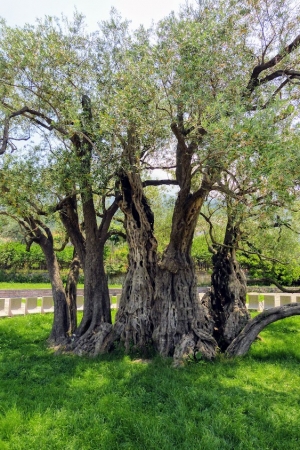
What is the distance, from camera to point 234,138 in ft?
19.7

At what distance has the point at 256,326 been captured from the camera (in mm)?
8508

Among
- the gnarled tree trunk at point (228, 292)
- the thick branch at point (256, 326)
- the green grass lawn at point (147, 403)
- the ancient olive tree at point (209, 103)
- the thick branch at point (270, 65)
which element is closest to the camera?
the green grass lawn at point (147, 403)

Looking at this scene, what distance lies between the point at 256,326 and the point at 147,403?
367cm

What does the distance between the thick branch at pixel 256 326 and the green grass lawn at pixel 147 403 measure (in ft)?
1.06

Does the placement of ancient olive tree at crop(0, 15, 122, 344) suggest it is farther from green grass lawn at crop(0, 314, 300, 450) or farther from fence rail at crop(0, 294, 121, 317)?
fence rail at crop(0, 294, 121, 317)

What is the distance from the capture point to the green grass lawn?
A: 15.7 ft

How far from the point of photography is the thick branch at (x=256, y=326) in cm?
830

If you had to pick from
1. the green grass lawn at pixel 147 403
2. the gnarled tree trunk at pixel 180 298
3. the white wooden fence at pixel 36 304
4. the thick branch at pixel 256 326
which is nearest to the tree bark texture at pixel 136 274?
the gnarled tree trunk at pixel 180 298

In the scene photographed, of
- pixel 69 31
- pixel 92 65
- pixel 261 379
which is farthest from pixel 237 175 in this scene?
pixel 69 31

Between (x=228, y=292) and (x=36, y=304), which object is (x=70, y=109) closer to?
(x=228, y=292)

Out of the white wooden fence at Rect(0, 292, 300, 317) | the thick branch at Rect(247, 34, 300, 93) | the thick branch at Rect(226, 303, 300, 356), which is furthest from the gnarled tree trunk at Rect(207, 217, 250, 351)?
the white wooden fence at Rect(0, 292, 300, 317)

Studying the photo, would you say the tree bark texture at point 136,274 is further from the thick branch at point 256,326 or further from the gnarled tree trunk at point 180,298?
the thick branch at point 256,326

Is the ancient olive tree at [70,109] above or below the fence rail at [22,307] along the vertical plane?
above

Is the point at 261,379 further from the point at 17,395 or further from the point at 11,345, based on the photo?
the point at 11,345
